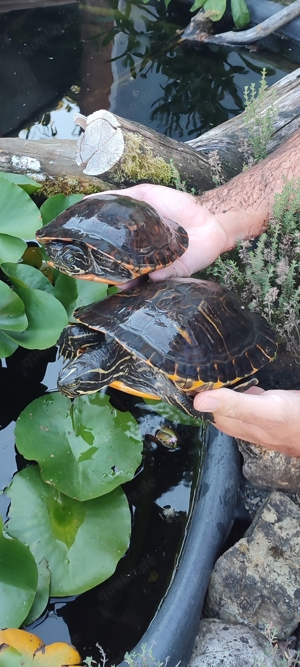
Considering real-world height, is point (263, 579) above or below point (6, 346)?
below

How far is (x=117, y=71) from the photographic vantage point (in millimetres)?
3941

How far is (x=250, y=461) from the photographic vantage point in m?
1.60

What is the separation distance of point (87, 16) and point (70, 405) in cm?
418

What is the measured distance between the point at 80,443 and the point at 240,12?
11.9ft

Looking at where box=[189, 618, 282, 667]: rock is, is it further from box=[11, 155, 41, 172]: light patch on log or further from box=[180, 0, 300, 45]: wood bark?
box=[180, 0, 300, 45]: wood bark

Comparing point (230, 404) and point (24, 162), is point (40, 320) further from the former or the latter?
point (24, 162)

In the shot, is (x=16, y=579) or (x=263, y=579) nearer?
(x=16, y=579)

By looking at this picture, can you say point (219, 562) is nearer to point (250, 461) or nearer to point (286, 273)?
point (250, 461)

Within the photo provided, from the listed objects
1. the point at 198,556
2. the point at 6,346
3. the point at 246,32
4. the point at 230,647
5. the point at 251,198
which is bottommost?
the point at 230,647

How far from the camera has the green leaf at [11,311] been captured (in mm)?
1579

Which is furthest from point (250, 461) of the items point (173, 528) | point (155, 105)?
point (155, 105)

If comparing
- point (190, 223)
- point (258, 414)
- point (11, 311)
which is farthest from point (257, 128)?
point (258, 414)

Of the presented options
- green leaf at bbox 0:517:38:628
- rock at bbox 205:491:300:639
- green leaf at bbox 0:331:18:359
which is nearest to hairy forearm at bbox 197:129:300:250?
green leaf at bbox 0:331:18:359

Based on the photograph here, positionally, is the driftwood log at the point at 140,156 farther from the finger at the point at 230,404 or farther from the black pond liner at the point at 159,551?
the finger at the point at 230,404
